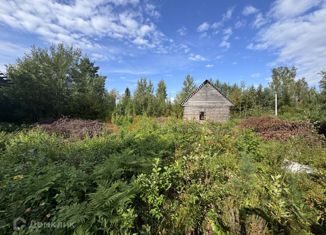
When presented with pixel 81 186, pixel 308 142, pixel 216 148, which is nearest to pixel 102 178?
pixel 81 186

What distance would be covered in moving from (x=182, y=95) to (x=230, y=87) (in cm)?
1057

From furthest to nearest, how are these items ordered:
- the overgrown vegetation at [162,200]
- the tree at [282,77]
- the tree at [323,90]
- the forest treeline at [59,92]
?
the tree at [282,77] < the forest treeline at [59,92] < the tree at [323,90] < the overgrown vegetation at [162,200]

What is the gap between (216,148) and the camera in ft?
18.8

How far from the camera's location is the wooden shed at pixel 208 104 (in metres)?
20.6

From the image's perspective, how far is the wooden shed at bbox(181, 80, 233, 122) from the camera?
67.6 feet

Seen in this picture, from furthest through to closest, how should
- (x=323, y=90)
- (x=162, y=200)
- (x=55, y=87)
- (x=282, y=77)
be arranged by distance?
(x=282, y=77), (x=55, y=87), (x=323, y=90), (x=162, y=200)

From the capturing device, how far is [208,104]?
20844mm

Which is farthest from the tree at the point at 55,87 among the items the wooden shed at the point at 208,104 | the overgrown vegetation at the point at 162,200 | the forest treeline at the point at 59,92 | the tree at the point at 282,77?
the tree at the point at 282,77

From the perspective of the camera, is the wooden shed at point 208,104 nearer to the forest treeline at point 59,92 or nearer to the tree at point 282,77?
the forest treeline at point 59,92

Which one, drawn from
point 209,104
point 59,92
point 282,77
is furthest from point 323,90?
point 282,77

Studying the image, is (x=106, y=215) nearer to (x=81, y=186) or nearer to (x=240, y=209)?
(x=81, y=186)

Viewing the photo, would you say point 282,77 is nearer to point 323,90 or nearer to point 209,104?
point 209,104

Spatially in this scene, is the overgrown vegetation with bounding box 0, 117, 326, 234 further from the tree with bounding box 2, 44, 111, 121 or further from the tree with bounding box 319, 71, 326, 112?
the tree with bounding box 2, 44, 111, 121

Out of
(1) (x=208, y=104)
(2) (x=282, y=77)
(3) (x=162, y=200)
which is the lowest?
(3) (x=162, y=200)
